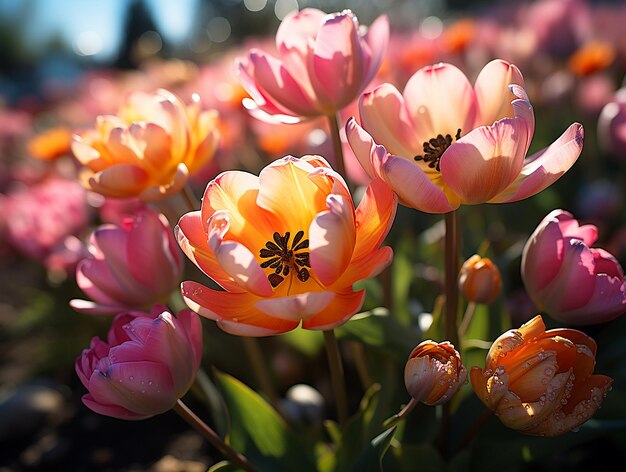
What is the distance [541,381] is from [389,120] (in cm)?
34

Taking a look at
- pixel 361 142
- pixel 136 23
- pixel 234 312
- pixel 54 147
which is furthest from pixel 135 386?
pixel 136 23

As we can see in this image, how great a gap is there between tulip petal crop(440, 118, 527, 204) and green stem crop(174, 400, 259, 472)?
0.39m

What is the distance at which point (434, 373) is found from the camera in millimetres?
643

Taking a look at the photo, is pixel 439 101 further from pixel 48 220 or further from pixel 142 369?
pixel 48 220

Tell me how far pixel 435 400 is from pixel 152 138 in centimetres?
49

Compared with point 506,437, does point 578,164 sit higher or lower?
lower

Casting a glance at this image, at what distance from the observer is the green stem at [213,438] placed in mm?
760

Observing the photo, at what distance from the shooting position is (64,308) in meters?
1.99

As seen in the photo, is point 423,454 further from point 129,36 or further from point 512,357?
point 129,36

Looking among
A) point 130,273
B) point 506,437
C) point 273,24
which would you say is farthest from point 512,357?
point 273,24

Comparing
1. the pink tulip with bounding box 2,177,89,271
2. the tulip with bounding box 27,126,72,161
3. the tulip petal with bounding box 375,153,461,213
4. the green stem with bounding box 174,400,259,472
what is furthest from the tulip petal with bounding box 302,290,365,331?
the tulip with bounding box 27,126,72,161

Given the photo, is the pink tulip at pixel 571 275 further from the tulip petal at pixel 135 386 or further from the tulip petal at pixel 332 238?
the tulip petal at pixel 135 386

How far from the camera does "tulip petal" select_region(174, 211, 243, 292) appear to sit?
2.21 ft

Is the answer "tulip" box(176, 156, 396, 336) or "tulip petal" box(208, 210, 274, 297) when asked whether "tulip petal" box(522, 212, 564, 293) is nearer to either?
"tulip" box(176, 156, 396, 336)
